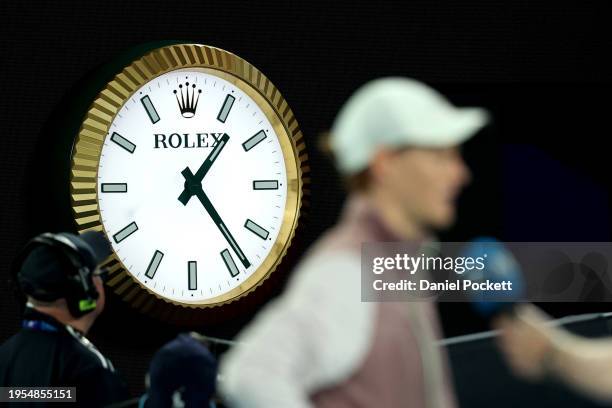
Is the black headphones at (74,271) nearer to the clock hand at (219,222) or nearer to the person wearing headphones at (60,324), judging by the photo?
the person wearing headphones at (60,324)

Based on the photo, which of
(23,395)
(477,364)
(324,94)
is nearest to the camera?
(477,364)

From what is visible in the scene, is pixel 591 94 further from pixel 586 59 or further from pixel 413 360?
pixel 413 360

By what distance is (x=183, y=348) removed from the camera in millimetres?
1807

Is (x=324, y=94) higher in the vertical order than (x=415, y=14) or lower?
lower

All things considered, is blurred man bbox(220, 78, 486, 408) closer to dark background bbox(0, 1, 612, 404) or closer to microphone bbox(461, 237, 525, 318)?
microphone bbox(461, 237, 525, 318)

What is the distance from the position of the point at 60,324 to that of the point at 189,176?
0.97 m

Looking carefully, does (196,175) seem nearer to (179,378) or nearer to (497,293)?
(179,378)

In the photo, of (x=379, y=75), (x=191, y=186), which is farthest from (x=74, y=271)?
A: (x=379, y=75)

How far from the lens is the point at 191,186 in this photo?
294 cm

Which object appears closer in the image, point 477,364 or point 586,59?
point 477,364

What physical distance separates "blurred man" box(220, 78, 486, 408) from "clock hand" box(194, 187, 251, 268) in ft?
6.30

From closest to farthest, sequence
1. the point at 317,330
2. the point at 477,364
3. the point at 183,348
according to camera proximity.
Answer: the point at 317,330
the point at 477,364
the point at 183,348

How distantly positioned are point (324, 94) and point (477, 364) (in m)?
1.70

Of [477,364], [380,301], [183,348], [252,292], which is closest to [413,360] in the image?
[380,301]
